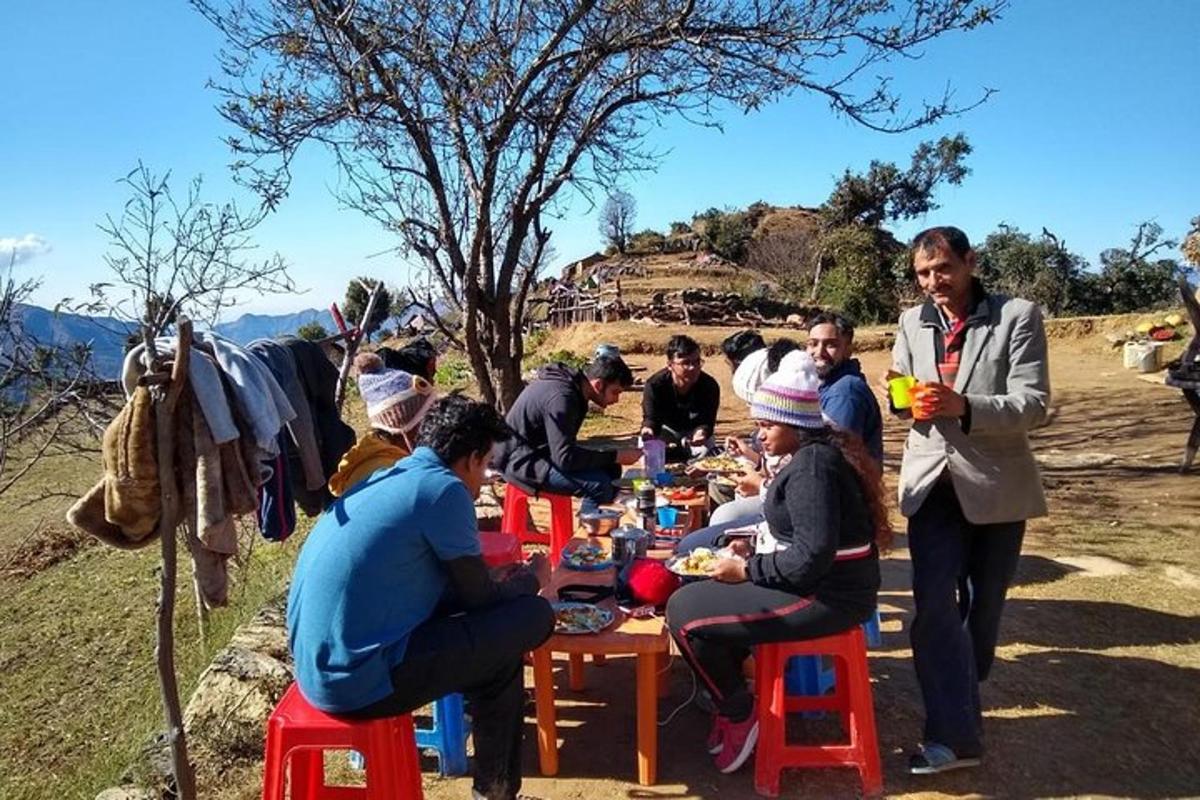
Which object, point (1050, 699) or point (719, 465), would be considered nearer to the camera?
point (1050, 699)

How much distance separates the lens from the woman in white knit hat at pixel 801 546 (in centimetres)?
264

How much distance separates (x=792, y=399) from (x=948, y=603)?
944 millimetres

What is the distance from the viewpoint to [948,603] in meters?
2.89

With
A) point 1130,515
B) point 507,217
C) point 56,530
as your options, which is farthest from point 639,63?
point 56,530

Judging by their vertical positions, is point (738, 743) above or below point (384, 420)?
below

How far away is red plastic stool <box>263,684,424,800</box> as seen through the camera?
2377 millimetres

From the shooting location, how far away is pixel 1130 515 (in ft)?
21.1

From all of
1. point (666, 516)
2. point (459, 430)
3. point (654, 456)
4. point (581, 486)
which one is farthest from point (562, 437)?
point (459, 430)

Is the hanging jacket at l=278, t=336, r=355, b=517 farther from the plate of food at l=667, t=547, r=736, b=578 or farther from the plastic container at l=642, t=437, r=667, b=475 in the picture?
the plastic container at l=642, t=437, r=667, b=475

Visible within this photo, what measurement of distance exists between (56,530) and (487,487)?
25.2ft

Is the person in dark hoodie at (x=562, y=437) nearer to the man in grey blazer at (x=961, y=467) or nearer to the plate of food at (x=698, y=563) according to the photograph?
the plate of food at (x=698, y=563)

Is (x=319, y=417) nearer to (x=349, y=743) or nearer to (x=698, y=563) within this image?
(x=349, y=743)

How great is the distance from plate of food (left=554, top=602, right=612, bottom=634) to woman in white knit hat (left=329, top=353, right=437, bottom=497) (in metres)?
0.86

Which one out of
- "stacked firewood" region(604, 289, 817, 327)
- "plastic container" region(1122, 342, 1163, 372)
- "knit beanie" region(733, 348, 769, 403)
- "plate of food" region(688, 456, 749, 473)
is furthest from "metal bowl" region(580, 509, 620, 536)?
"stacked firewood" region(604, 289, 817, 327)
